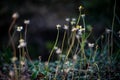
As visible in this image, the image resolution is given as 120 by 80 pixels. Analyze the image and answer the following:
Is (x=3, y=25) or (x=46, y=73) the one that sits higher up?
(x=46, y=73)

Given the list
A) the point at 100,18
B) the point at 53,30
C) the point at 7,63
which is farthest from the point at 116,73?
the point at 53,30

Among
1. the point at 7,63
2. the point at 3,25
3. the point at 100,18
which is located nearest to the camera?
the point at 7,63

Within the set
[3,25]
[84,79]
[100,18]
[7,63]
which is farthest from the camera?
[3,25]

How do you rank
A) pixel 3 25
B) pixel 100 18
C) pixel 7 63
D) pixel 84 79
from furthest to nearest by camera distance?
pixel 3 25
pixel 100 18
pixel 7 63
pixel 84 79

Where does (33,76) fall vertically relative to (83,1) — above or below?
below

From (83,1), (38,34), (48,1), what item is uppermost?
(83,1)

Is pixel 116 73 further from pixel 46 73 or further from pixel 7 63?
pixel 7 63

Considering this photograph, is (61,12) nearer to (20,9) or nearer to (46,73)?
(20,9)

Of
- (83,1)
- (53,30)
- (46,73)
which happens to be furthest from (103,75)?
(53,30)

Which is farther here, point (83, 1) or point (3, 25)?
point (3, 25)

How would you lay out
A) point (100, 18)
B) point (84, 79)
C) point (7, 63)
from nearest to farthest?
point (84, 79) < point (7, 63) < point (100, 18)
